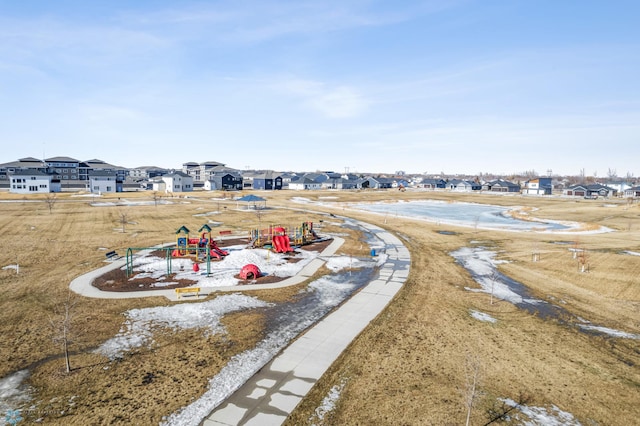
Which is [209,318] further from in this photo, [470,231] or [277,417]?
[470,231]

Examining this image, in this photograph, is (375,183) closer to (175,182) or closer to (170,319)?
(175,182)

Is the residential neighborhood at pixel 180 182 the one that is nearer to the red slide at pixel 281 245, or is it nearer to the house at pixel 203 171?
the house at pixel 203 171

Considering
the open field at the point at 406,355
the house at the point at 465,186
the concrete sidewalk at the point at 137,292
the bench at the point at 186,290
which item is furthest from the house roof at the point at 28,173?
the house at the point at 465,186

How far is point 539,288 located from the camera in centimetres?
2494

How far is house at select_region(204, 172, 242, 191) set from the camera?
4786 inches

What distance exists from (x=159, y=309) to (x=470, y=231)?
4224cm

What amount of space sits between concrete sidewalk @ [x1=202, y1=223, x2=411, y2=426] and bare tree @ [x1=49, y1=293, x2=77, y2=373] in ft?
23.5

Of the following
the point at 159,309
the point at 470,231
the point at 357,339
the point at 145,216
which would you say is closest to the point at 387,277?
the point at 357,339

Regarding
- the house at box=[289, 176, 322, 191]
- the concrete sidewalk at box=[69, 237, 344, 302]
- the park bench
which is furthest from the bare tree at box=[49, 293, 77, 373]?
the house at box=[289, 176, 322, 191]

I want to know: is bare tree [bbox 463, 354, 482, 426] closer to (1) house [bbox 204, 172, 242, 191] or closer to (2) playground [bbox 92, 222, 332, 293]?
(2) playground [bbox 92, 222, 332, 293]

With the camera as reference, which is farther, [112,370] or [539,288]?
[539,288]

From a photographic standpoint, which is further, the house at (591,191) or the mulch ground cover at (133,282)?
the house at (591,191)

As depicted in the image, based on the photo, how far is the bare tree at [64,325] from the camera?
13.9 metres

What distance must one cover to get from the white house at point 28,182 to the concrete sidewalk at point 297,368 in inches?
4195
